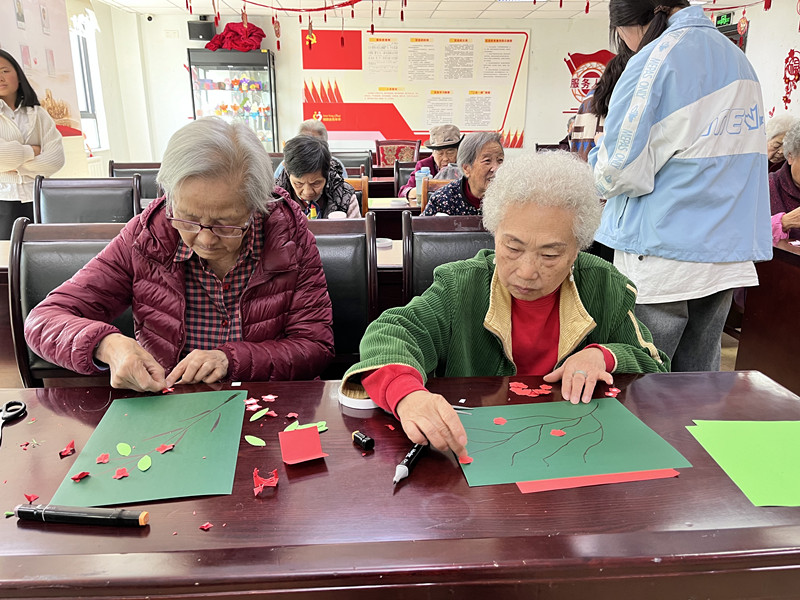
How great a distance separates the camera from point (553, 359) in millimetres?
1274

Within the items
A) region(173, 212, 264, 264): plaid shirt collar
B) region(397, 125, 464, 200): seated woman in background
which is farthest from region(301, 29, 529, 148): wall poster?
region(173, 212, 264, 264): plaid shirt collar

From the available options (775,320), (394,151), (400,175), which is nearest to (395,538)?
(775,320)

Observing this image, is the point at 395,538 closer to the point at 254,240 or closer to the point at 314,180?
the point at 254,240

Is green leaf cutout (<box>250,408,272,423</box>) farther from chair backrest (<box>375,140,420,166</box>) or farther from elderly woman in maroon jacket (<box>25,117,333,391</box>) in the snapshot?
chair backrest (<box>375,140,420,166</box>)

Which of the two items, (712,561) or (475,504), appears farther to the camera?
(475,504)

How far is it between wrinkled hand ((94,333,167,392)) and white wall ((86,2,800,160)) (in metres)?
7.59

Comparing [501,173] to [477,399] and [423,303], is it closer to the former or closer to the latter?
[423,303]

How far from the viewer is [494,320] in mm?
1219

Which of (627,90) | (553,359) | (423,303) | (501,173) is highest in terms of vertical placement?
(627,90)

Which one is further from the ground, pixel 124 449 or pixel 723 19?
pixel 723 19

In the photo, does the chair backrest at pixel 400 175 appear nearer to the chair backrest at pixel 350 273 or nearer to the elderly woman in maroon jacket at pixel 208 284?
the chair backrest at pixel 350 273

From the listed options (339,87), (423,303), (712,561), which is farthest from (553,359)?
(339,87)

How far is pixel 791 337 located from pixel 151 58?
8268 mm

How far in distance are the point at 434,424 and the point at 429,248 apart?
0.84m
